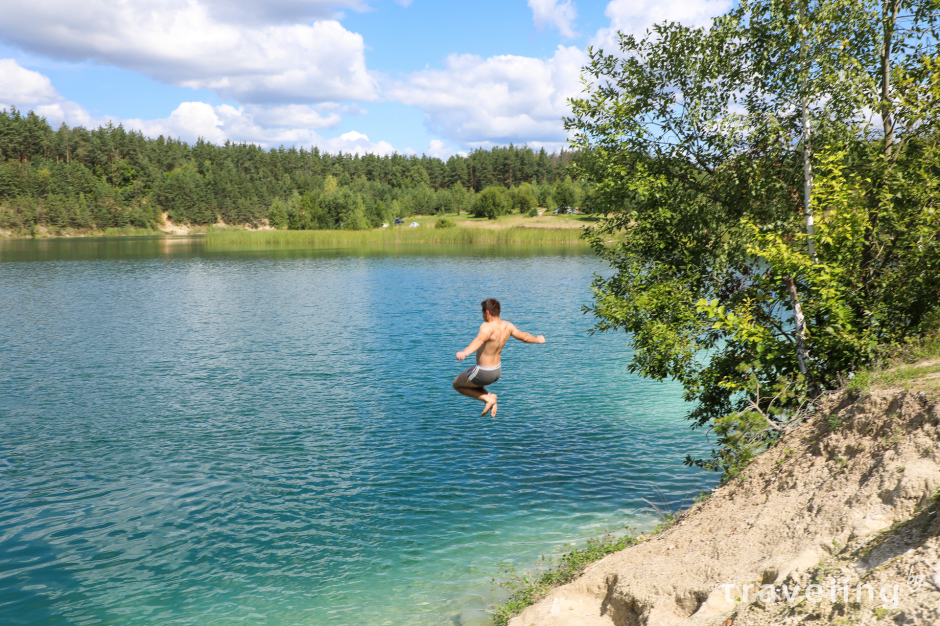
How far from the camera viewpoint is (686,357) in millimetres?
13570

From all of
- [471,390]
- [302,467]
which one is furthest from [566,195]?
[471,390]

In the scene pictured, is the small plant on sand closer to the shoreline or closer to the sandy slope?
the sandy slope

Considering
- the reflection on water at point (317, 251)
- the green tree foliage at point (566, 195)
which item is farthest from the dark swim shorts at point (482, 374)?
the green tree foliage at point (566, 195)

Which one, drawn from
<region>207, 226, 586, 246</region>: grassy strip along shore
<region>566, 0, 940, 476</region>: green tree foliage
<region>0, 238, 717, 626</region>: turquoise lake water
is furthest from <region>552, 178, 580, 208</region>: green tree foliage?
<region>566, 0, 940, 476</region>: green tree foliage

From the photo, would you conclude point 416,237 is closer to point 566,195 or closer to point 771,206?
point 566,195

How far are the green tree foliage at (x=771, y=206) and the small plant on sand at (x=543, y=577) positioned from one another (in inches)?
101

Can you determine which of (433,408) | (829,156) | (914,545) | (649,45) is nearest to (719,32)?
(649,45)

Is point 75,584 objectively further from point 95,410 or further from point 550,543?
point 95,410

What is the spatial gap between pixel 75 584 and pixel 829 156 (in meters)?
15.2

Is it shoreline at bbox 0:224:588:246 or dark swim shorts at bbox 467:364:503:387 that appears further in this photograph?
shoreline at bbox 0:224:588:246

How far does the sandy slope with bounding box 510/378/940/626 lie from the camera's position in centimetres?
663

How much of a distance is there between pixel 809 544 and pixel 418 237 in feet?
351

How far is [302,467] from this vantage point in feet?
57.0

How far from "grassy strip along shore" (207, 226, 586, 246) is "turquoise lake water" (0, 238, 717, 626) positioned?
71100 mm
